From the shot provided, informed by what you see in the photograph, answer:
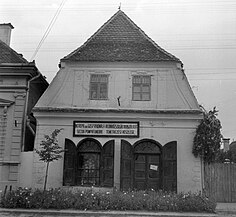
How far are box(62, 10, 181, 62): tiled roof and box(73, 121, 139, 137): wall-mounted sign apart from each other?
3384 millimetres

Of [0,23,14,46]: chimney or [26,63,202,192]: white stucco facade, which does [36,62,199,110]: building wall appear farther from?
[0,23,14,46]: chimney

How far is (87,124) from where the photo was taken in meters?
18.5

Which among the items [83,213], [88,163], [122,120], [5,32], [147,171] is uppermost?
[5,32]

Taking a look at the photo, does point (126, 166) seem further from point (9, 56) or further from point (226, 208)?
point (9, 56)

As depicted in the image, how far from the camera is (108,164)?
17938mm

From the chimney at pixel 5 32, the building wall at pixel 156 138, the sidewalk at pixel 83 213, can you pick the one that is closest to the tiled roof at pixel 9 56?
the chimney at pixel 5 32

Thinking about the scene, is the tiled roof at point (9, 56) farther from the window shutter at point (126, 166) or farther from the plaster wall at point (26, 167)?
the window shutter at point (126, 166)

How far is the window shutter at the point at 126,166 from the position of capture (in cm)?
1762

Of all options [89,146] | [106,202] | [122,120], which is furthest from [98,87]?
[106,202]

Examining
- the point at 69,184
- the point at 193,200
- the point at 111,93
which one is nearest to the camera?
the point at 193,200

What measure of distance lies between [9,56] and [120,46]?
6084 millimetres

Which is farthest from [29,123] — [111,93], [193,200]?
[193,200]

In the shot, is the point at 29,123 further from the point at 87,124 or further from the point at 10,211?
the point at 10,211

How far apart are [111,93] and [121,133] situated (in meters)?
2.21
